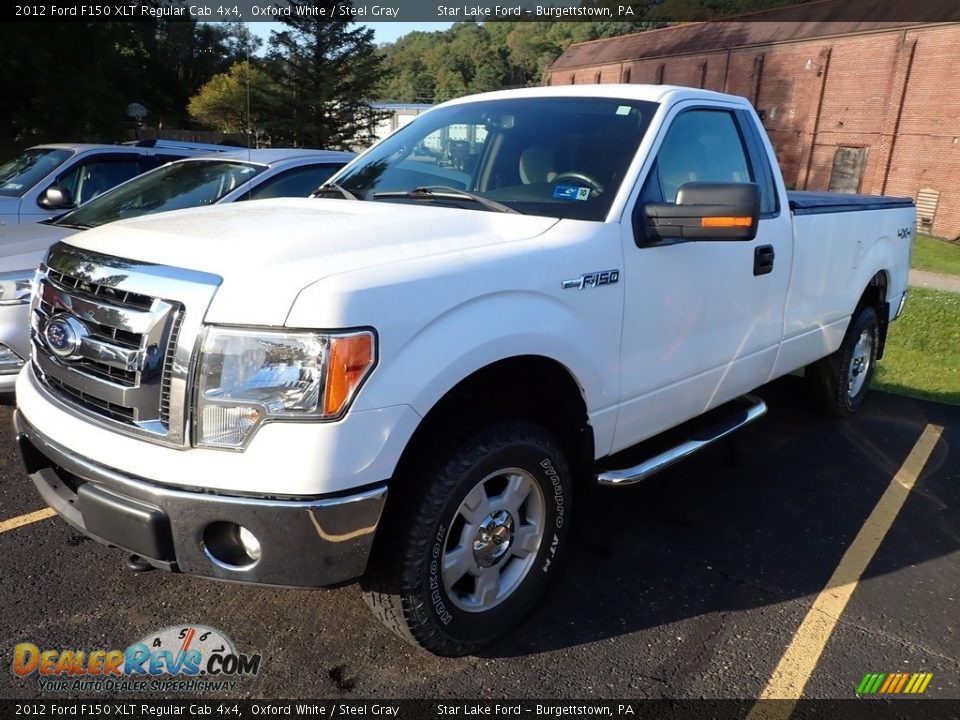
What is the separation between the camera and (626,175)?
3.14 metres

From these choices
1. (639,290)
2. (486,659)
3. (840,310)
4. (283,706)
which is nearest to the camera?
(283,706)

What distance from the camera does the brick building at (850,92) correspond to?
29656mm

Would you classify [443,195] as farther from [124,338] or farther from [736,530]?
[736,530]

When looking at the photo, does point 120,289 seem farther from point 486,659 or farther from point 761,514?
point 761,514

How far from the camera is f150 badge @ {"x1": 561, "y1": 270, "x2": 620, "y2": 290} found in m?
2.75

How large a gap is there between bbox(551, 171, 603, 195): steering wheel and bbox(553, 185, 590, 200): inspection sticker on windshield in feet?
0.12

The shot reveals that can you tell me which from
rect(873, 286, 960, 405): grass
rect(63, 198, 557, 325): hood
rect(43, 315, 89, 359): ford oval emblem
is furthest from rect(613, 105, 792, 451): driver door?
rect(873, 286, 960, 405): grass

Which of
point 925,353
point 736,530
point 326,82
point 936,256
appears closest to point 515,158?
point 736,530

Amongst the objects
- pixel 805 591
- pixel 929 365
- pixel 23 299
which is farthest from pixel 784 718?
pixel 929 365

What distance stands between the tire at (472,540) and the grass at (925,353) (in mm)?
5271

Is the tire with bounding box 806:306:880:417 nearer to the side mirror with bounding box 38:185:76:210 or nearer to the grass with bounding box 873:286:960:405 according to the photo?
the grass with bounding box 873:286:960:405

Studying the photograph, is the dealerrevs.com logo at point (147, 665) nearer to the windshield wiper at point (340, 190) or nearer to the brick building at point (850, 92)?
the windshield wiper at point (340, 190)

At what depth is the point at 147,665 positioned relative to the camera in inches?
106

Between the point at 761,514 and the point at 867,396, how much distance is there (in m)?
3.06
